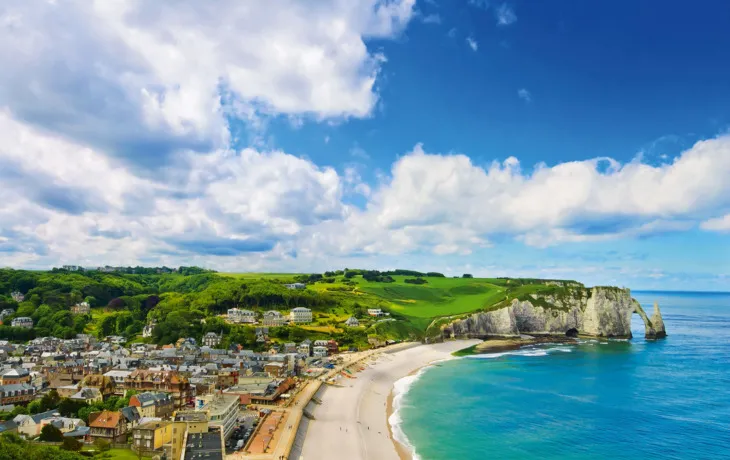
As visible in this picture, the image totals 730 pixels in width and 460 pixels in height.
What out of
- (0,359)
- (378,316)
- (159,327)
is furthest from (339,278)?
(0,359)

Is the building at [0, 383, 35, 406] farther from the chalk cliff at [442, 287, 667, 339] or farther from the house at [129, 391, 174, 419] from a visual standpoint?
the chalk cliff at [442, 287, 667, 339]

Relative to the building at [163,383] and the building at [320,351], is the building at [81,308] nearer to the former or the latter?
the building at [320,351]

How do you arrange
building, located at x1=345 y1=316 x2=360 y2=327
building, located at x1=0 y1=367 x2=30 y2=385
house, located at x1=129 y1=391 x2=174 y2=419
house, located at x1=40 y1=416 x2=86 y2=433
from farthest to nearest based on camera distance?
1. building, located at x1=345 y1=316 x2=360 y2=327
2. building, located at x1=0 y1=367 x2=30 y2=385
3. house, located at x1=129 y1=391 x2=174 y2=419
4. house, located at x1=40 y1=416 x2=86 y2=433

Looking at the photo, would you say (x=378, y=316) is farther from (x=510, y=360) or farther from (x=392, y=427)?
(x=392, y=427)

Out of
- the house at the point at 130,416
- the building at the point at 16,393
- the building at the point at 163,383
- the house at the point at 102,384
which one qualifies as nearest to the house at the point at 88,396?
the house at the point at 102,384

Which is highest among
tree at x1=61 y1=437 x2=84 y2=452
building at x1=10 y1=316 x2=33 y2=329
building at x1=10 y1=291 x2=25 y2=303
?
building at x1=10 y1=291 x2=25 y2=303

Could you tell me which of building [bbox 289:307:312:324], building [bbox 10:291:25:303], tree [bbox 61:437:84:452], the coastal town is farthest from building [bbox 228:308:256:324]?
tree [bbox 61:437:84:452]
